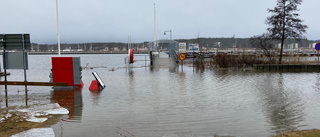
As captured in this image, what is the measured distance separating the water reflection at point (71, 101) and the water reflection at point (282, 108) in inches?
214

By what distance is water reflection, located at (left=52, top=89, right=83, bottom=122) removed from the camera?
26.4ft

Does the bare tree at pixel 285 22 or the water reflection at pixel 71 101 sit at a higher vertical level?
the bare tree at pixel 285 22

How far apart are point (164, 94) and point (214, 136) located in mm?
5591

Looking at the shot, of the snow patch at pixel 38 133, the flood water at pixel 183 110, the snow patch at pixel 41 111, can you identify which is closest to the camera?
the snow patch at pixel 38 133

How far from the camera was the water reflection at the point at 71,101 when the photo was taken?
8.05 metres

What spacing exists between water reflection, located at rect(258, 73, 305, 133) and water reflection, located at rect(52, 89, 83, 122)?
5.43 metres

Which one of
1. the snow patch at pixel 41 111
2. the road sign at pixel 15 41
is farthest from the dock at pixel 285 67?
the snow patch at pixel 41 111

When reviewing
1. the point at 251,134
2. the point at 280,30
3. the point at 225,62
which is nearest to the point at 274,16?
the point at 280,30

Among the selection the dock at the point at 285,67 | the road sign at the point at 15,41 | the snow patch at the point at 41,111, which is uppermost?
the road sign at the point at 15,41

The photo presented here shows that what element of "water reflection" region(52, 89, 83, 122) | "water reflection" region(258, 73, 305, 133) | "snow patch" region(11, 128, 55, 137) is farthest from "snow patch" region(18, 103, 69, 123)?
"water reflection" region(258, 73, 305, 133)

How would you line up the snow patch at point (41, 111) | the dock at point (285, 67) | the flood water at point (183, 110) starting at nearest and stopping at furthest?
the flood water at point (183, 110) → the snow patch at point (41, 111) → the dock at point (285, 67)

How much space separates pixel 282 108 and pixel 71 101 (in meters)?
7.59

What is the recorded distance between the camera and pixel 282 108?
8.70 meters

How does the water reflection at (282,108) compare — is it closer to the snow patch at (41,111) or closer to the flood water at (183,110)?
the flood water at (183,110)
